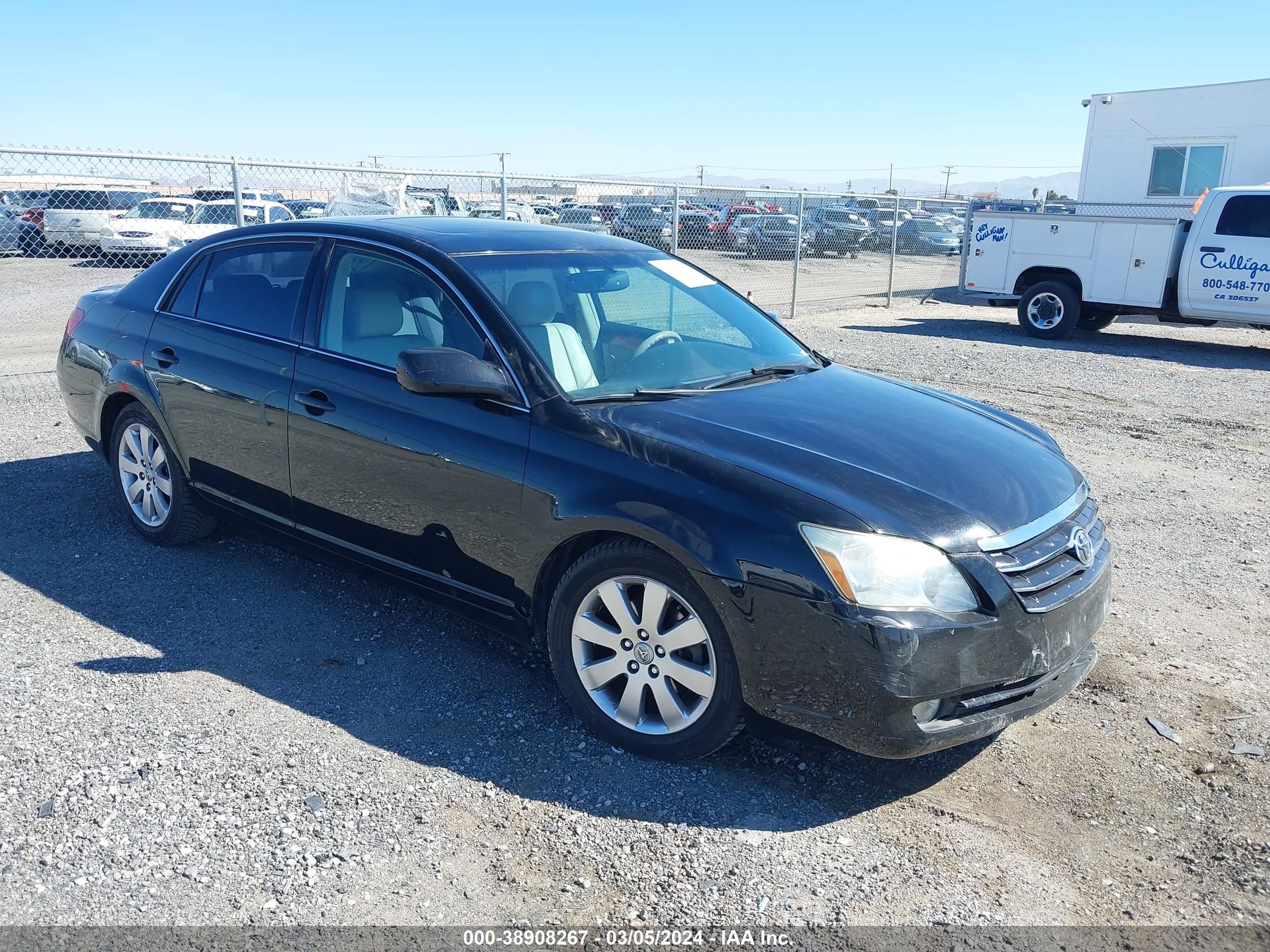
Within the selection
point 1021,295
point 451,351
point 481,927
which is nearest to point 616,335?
point 451,351

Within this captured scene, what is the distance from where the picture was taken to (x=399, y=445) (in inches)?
156

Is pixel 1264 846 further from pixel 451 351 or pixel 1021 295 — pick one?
pixel 1021 295

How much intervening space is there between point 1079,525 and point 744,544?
50.3 inches

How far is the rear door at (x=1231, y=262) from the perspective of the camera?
12.6m

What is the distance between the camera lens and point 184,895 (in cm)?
275

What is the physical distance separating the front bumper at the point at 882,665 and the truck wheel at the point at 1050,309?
12448 mm

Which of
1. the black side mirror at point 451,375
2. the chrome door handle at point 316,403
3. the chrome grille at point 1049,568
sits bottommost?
the chrome grille at point 1049,568

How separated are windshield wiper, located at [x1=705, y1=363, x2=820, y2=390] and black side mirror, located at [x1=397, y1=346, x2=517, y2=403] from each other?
841 millimetres

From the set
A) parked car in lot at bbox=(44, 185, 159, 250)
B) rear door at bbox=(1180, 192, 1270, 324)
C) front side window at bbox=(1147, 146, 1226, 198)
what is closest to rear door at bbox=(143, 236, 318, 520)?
parked car in lot at bbox=(44, 185, 159, 250)

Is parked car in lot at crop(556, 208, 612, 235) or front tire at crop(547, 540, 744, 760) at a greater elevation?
parked car in lot at crop(556, 208, 612, 235)

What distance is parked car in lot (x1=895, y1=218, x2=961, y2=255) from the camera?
85.5 feet

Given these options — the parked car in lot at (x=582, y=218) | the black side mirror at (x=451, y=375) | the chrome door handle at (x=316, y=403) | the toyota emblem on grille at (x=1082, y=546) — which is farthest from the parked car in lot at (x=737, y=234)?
the toyota emblem on grille at (x=1082, y=546)

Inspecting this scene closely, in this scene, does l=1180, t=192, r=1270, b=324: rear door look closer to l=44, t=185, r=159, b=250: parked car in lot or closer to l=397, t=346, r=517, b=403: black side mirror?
l=397, t=346, r=517, b=403: black side mirror

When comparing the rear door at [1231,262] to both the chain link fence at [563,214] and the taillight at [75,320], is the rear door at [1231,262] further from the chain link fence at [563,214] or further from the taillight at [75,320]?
the taillight at [75,320]
